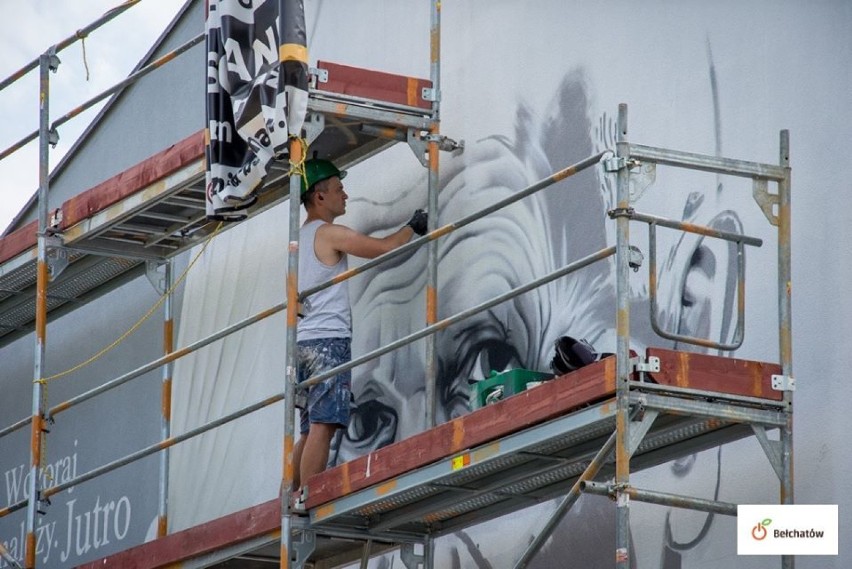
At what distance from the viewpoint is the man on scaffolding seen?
1016cm

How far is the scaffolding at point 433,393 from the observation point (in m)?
8.03

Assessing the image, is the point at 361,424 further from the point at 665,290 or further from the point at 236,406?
the point at 665,290

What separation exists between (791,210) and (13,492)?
30.2ft

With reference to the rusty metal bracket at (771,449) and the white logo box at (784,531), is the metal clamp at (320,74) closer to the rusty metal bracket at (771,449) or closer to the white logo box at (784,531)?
the rusty metal bracket at (771,449)

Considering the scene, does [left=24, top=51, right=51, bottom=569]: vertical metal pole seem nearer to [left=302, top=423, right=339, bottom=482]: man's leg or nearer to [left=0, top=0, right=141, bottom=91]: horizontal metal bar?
[left=0, top=0, right=141, bottom=91]: horizontal metal bar

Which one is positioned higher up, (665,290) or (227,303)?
(227,303)

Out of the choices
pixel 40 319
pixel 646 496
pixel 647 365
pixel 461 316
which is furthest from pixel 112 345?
pixel 646 496

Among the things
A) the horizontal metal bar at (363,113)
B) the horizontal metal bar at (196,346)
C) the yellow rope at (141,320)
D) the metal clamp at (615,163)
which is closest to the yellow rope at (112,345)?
the yellow rope at (141,320)

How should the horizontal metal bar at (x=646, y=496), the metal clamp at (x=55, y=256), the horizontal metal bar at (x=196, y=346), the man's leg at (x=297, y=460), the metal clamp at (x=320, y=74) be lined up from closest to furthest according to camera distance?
the horizontal metal bar at (x=646, y=496), the metal clamp at (x=320, y=74), the man's leg at (x=297, y=460), the horizontal metal bar at (x=196, y=346), the metal clamp at (x=55, y=256)

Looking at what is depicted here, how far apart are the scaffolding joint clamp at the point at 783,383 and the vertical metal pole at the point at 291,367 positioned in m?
2.87

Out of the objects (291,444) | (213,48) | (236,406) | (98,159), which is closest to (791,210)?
(291,444)

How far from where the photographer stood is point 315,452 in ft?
33.1

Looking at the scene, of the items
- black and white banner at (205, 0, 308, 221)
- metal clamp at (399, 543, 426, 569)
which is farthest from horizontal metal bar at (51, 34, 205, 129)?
metal clamp at (399, 543, 426, 569)

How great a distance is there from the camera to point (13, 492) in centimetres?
1614
